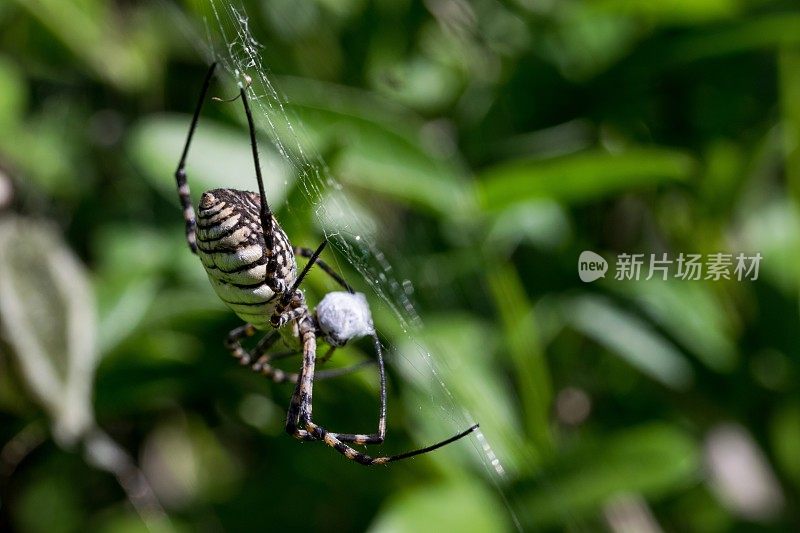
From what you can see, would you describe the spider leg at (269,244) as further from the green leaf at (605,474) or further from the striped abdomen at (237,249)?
the green leaf at (605,474)

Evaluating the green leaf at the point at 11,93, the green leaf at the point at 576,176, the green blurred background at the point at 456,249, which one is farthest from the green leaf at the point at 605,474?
the green leaf at the point at 11,93

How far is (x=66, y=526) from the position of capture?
1.71 meters

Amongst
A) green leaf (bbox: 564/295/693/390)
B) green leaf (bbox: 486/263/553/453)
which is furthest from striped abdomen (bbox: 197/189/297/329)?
green leaf (bbox: 564/295/693/390)

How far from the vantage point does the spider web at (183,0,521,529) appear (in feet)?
2.75

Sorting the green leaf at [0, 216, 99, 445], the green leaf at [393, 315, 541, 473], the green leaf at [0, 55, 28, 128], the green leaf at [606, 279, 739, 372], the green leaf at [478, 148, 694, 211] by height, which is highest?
the green leaf at [478, 148, 694, 211]

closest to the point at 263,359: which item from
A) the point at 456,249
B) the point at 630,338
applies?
the point at 456,249

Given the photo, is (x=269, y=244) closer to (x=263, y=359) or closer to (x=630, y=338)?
(x=263, y=359)

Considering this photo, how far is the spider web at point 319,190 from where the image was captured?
837mm

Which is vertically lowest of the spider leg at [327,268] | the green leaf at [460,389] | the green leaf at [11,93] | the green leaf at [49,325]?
the green leaf at [49,325]

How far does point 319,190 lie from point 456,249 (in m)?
0.67

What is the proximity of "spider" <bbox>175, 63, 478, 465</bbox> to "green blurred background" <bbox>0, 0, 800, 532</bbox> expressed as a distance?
25 centimetres

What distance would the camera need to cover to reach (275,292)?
828mm

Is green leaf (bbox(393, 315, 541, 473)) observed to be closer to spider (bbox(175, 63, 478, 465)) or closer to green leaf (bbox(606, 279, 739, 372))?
spider (bbox(175, 63, 478, 465))

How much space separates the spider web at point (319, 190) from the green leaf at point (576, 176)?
0.31 metres
